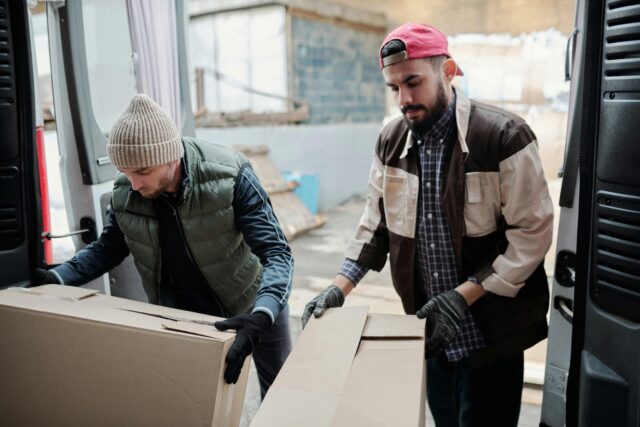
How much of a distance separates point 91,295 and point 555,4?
4.86 m

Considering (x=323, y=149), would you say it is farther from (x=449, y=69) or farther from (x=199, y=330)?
(x=199, y=330)

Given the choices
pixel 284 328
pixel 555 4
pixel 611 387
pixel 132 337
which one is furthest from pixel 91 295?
pixel 555 4

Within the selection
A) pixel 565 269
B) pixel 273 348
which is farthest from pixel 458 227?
pixel 273 348

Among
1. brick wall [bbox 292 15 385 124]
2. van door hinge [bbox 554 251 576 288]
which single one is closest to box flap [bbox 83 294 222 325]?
van door hinge [bbox 554 251 576 288]

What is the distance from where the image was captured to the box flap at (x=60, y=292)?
1.62 meters

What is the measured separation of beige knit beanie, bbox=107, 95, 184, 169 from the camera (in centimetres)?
169

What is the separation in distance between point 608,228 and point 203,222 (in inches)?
48.2

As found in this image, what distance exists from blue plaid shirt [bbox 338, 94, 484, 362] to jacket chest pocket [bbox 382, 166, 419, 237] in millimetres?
24

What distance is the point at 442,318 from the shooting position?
1638mm

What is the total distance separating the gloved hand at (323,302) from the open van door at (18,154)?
93cm

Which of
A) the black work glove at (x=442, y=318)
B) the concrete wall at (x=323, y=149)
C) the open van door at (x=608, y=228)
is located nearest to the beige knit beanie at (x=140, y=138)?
the black work glove at (x=442, y=318)

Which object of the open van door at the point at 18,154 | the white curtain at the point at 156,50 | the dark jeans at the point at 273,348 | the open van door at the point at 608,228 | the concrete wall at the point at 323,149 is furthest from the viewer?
the concrete wall at the point at 323,149

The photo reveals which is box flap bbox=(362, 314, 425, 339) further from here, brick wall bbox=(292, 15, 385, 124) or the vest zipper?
brick wall bbox=(292, 15, 385, 124)

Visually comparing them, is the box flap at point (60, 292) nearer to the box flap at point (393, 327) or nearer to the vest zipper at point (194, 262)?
the vest zipper at point (194, 262)
